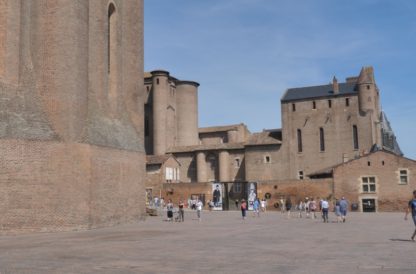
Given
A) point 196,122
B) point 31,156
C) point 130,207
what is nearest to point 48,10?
point 31,156

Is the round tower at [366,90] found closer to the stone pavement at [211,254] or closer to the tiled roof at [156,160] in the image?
the tiled roof at [156,160]

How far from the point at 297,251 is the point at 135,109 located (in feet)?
61.9

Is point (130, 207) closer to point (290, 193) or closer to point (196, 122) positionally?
point (290, 193)

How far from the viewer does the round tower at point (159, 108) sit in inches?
2785

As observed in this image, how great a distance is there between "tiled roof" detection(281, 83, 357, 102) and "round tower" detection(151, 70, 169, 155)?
17554mm

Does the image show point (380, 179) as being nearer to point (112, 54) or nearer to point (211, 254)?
point (112, 54)

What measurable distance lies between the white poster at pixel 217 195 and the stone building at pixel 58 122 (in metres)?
24.4

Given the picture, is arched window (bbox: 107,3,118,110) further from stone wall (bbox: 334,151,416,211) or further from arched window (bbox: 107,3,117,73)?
stone wall (bbox: 334,151,416,211)

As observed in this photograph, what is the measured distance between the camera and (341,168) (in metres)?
47.7

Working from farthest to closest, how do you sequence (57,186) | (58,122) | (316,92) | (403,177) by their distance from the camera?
(316,92) → (403,177) → (58,122) → (57,186)

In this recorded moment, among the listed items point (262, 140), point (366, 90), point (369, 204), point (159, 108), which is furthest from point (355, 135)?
point (159, 108)

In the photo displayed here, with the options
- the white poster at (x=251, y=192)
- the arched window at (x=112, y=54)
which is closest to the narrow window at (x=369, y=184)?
the white poster at (x=251, y=192)

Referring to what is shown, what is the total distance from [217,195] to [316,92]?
77.6ft

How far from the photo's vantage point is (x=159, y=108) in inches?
2835
